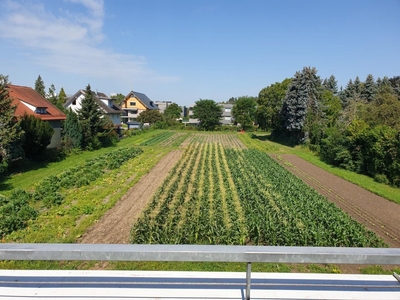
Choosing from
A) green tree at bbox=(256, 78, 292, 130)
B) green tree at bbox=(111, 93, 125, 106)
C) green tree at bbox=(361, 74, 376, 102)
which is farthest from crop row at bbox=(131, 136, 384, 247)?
green tree at bbox=(111, 93, 125, 106)

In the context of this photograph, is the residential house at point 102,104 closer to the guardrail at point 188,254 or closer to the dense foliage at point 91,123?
the dense foliage at point 91,123

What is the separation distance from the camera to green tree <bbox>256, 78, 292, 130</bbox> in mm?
47000

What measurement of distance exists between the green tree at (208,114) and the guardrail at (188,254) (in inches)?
2681

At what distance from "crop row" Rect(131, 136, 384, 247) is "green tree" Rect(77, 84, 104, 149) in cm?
1485

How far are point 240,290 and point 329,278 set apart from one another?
956mm

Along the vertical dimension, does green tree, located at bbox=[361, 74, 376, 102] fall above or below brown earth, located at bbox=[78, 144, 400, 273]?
above

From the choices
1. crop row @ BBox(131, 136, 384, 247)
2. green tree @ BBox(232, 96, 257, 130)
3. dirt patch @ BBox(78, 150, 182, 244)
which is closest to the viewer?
crop row @ BBox(131, 136, 384, 247)

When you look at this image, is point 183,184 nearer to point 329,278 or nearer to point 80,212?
point 80,212

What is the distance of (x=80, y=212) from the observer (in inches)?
478

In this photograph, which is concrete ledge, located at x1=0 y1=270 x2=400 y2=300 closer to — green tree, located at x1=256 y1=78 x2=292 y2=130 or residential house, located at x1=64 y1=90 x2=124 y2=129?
residential house, located at x1=64 y1=90 x2=124 y2=129

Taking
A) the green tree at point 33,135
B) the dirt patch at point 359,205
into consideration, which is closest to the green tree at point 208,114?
the dirt patch at point 359,205

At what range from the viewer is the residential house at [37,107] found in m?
27.0

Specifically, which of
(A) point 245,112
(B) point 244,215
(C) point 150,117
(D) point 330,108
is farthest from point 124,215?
(A) point 245,112

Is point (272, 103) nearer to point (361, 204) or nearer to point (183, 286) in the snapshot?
point (361, 204)
